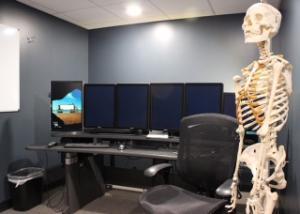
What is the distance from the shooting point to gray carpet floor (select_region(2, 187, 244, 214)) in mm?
2807

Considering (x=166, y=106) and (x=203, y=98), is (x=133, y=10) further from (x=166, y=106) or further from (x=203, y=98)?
(x=203, y=98)

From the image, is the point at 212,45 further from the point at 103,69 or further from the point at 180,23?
the point at 103,69

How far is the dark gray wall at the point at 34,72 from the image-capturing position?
9.46 ft

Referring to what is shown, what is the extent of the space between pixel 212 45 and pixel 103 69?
1773mm

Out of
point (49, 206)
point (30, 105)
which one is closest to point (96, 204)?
point (49, 206)

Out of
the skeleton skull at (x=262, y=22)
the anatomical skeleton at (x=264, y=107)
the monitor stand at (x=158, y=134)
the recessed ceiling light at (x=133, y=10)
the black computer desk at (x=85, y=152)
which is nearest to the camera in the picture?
the anatomical skeleton at (x=264, y=107)

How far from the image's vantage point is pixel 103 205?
298 centimetres

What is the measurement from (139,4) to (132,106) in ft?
4.04

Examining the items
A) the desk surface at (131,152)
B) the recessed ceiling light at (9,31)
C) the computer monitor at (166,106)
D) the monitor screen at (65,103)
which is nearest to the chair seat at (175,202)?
the desk surface at (131,152)

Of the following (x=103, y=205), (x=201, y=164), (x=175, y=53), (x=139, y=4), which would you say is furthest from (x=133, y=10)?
(x=103, y=205)

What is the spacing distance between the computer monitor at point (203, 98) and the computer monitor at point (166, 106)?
0.26 feet

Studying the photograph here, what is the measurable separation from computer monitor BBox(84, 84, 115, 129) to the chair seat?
1.39 metres

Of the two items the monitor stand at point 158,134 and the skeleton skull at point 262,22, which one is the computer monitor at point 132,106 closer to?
the monitor stand at point 158,134

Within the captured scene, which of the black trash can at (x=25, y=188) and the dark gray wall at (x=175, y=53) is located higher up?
the dark gray wall at (x=175, y=53)
